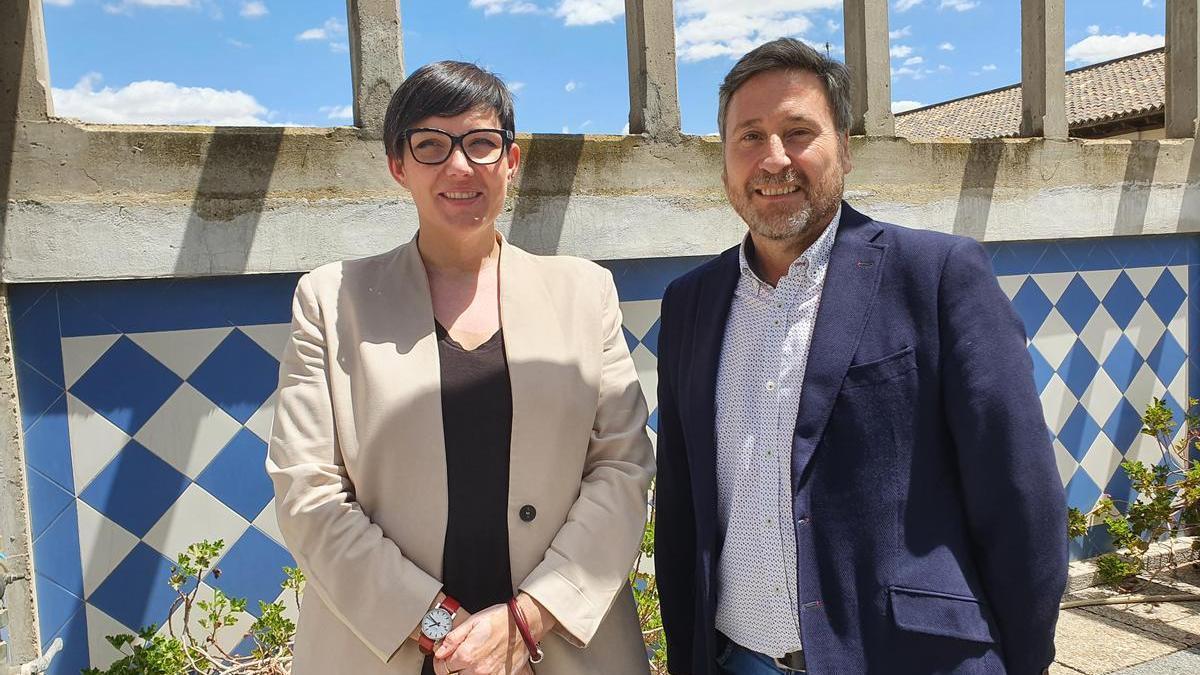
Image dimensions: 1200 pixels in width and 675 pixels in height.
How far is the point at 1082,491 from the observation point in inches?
210

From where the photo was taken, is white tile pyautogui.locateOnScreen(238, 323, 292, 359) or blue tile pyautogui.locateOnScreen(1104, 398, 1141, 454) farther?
blue tile pyautogui.locateOnScreen(1104, 398, 1141, 454)

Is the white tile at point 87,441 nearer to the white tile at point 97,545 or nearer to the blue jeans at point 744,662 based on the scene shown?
the white tile at point 97,545

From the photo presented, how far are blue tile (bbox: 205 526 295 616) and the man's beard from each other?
2278mm

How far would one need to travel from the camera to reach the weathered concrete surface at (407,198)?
303cm

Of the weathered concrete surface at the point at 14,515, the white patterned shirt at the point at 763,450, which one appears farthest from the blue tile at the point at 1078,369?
the weathered concrete surface at the point at 14,515

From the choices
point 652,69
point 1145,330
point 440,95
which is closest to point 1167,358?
point 1145,330

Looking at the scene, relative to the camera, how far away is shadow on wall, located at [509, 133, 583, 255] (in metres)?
3.78

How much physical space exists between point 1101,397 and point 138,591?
4861mm

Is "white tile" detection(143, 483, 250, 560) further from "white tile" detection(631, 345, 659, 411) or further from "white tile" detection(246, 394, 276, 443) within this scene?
"white tile" detection(631, 345, 659, 411)

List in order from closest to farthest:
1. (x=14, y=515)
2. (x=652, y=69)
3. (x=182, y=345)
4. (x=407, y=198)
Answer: (x=14, y=515)
(x=182, y=345)
(x=407, y=198)
(x=652, y=69)

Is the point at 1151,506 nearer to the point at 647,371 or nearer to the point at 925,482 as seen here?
the point at 647,371

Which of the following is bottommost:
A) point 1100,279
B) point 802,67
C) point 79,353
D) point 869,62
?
point 79,353

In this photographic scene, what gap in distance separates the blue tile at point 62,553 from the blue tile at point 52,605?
2 centimetres

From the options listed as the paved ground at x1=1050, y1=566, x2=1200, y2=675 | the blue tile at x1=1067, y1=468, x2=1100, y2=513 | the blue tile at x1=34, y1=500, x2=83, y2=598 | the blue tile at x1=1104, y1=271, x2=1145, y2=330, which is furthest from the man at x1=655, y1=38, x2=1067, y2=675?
the blue tile at x1=1104, y1=271, x2=1145, y2=330
